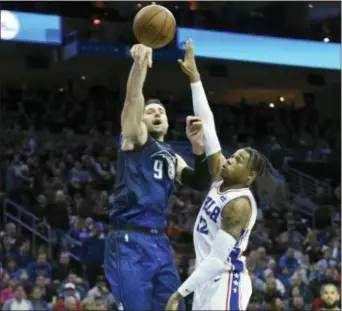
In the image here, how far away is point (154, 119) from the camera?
6488mm

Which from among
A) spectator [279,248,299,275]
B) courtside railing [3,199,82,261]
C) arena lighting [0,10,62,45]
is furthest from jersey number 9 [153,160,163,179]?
arena lighting [0,10,62,45]

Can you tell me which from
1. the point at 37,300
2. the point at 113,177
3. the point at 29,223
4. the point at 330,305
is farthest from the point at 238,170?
the point at 113,177

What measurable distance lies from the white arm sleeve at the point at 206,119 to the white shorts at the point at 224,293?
99cm

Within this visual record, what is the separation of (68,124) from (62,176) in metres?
2.93

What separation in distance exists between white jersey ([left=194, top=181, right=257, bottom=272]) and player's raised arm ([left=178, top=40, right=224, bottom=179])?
409mm

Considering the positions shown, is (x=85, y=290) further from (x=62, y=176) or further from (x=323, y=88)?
(x=323, y=88)

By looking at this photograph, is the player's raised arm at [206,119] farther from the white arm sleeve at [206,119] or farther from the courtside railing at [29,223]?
the courtside railing at [29,223]

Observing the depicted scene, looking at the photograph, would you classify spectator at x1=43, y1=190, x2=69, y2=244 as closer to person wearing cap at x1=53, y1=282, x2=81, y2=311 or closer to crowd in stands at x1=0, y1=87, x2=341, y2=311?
crowd in stands at x1=0, y1=87, x2=341, y2=311

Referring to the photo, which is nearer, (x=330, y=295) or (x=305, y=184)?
(x=330, y=295)

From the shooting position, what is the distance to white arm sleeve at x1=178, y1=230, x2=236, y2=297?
17.8 feet

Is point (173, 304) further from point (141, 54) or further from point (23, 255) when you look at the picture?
point (23, 255)

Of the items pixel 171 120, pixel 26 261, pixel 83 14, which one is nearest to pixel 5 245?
pixel 26 261

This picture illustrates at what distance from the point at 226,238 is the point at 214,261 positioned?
0.15 m

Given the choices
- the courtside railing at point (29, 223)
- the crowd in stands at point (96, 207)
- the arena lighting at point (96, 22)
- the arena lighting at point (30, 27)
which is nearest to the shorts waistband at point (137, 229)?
the crowd in stands at point (96, 207)
